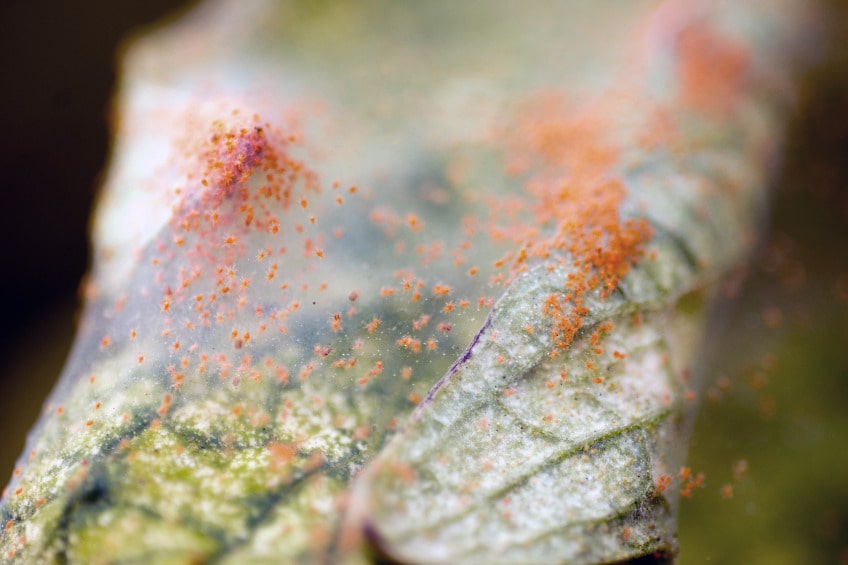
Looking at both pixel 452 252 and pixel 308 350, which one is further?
pixel 452 252

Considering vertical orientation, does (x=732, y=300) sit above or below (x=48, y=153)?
above

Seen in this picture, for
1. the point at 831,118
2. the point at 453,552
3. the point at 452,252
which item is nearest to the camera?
the point at 453,552

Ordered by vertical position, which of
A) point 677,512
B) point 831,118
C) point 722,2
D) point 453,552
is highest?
point 722,2

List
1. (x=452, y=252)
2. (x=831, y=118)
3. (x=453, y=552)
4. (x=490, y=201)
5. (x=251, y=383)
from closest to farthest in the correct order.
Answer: (x=453, y=552), (x=251, y=383), (x=452, y=252), (x=490, y=201), (x=831, y=118)

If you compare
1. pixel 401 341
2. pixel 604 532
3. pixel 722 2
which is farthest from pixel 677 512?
pixel 722 2

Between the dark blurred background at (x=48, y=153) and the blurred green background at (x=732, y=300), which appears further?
the dark blurred background at (x=48, y=153)

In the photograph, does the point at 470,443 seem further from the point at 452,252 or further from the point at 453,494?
the point at 452,252
